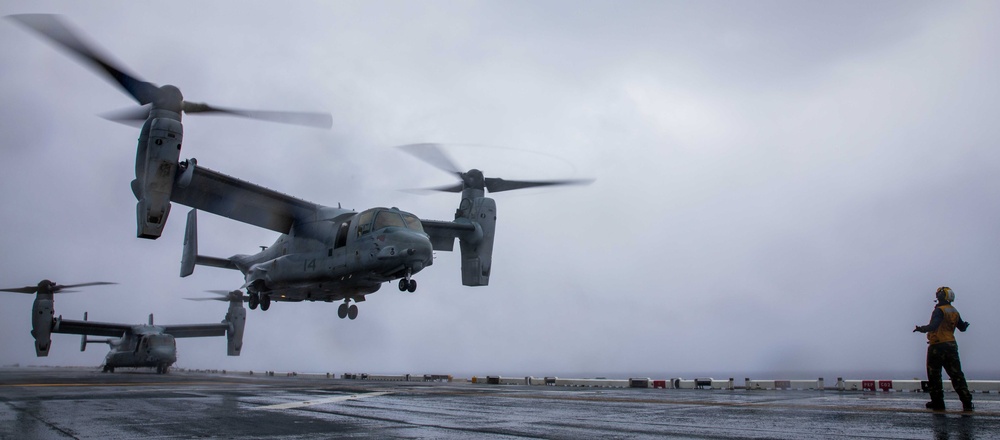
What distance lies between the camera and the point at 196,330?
210 feet

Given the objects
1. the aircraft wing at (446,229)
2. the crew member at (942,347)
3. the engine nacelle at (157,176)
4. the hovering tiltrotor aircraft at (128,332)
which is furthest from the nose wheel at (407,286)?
the hovering tiltrotor aircraft at (128,332)

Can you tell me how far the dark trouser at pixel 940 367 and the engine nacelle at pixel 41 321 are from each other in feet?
199

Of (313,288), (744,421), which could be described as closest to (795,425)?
(744,421)

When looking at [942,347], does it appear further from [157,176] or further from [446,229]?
[446,229]

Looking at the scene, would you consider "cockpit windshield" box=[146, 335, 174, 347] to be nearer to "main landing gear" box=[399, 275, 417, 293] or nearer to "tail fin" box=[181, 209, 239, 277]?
"tail fin" box=[181, 209, 239, 277]

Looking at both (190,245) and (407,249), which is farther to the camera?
(190,245)

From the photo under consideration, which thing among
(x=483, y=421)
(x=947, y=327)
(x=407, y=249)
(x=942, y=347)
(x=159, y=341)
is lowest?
(x=159, y=341)

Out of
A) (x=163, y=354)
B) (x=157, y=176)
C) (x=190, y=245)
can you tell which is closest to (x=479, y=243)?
(x=190, y=245)

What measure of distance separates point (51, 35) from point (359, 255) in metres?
12.7

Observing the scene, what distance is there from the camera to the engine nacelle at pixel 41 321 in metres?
53.1

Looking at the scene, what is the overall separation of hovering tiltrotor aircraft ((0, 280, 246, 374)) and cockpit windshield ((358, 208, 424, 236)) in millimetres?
33259

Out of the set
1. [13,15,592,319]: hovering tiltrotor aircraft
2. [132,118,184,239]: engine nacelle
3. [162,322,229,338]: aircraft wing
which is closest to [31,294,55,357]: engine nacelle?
[162,322,229,338]: aircraft wing

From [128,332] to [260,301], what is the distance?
33.4 metres

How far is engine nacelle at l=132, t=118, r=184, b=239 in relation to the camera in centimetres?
2288
